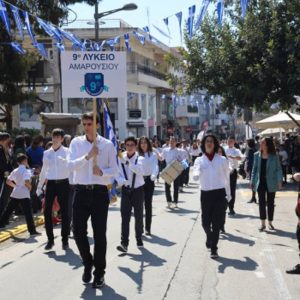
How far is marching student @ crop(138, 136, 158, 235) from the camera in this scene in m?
10.3

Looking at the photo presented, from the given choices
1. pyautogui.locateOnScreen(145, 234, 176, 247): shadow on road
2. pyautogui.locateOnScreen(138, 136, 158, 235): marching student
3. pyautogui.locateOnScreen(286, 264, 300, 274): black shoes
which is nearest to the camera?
pyautogui.locateOnScreen(286, 264, 300, 274): black shoes

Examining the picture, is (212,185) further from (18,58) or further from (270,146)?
(18,58)

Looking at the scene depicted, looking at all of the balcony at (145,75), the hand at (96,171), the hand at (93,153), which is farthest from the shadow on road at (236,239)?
the balcony at (145,75)

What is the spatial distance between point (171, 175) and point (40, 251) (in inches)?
223

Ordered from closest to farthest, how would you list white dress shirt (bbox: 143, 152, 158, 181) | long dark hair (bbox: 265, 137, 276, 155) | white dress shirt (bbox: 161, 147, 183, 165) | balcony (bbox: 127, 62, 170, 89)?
long dark hair (bbox: 265, 137, 276, 155) → white dress shirt (bbox: 143, 152, 158, 181) → white dress shirt (bbox: 161, 147, 183, 165) → balcony (bbox: 127, 62, 170, 89)

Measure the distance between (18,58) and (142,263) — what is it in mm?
13278

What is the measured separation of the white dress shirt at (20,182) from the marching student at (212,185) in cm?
353

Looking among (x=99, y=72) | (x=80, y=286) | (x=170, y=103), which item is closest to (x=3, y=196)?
(x=99, y=72)

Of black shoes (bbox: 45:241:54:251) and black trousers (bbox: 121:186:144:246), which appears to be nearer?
black trousers (bbox: 121:186:144:246)

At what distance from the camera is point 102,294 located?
247 inches

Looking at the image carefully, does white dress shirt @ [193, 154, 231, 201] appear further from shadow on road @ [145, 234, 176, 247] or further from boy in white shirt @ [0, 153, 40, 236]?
boy in white shirt @ [0, 153, 40, 236]

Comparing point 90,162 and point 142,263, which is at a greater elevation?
point 90,162

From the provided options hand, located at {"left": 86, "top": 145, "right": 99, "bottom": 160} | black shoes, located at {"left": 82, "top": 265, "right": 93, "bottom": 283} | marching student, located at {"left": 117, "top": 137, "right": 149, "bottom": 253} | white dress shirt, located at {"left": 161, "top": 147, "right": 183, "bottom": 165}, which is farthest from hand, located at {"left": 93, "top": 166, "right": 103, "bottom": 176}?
white dress shirt, located at {"left": 161, "top": 147, "right": 183, "bottom": 165}

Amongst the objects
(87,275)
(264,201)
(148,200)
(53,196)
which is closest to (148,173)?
(148,200)
